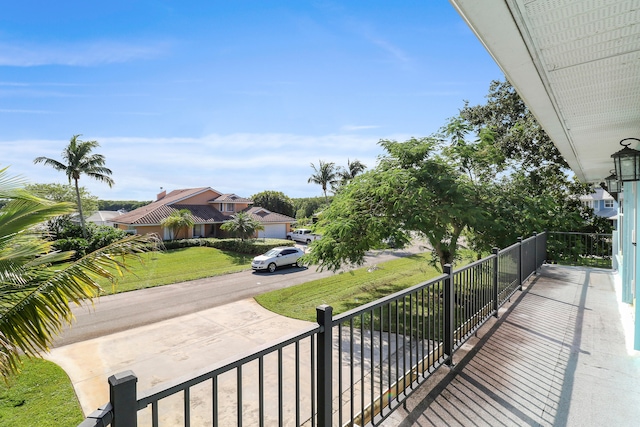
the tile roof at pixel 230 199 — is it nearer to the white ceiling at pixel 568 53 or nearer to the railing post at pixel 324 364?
the white ceiling at pixel 568 53

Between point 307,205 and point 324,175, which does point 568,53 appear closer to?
point 324,175

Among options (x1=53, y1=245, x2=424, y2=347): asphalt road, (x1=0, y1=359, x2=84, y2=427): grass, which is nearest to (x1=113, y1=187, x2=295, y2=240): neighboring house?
(x1=53, y1=245, x2=424, y2=347): asphalt road

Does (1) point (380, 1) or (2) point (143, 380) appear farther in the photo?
(1) point (380, 1)

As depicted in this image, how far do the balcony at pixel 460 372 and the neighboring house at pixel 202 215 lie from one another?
23158 millimetres

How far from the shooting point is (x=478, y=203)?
7590 mm

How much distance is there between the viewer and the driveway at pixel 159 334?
6.10 metres

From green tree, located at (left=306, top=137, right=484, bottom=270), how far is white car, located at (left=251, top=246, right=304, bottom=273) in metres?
8.77

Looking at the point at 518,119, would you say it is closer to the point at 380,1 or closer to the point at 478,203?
the point at 478,203

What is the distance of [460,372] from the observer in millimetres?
3236

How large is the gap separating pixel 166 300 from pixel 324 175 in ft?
86.2

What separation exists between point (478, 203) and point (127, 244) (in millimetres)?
7144

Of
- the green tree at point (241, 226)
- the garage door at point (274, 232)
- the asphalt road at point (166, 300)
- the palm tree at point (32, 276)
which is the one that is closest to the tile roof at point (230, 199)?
the garage door at point (274, 232)

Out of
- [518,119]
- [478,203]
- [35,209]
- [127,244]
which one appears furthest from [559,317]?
[518,119]

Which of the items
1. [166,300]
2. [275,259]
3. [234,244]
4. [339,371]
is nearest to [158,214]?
[234,244]
